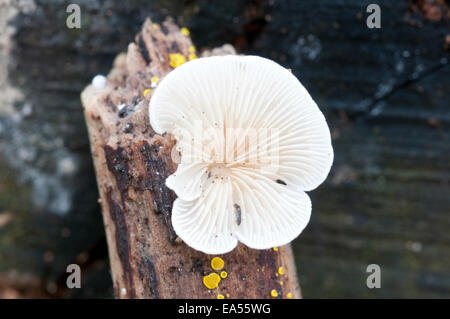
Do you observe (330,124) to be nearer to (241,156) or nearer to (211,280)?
(241,156)

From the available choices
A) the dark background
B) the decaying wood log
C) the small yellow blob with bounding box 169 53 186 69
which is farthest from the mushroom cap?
the dark background

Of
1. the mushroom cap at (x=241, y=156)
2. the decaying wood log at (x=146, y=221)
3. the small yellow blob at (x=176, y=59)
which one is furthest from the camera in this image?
the small yellow blob at (x=176, y=59)

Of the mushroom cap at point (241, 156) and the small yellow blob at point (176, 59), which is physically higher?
the small yellow blob at point (176, 59)

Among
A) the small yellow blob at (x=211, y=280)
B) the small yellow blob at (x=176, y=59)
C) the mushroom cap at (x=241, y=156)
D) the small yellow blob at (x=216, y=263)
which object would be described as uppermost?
the small yellow blob at (x=176, y=59)

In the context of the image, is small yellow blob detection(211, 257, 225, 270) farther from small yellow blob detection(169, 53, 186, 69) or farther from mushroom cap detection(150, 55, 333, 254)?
small yellow blob detection(169, 53, 186, 69)

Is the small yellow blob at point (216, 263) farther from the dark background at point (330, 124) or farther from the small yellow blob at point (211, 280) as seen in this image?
the dark background at point (330, 124)

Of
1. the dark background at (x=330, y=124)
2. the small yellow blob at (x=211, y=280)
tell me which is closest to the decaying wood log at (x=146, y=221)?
the small yellow blob at (x=211, y=280)
